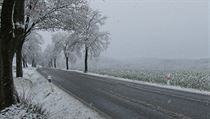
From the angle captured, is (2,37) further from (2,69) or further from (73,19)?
(73,19)

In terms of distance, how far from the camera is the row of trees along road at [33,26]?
335 inches

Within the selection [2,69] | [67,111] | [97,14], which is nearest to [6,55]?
[2,69]

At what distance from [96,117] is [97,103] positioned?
2.97 meters

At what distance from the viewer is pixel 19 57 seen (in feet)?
77.0

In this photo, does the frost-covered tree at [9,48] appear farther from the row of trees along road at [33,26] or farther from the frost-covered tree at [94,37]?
the frost-covered tree at [94,37]

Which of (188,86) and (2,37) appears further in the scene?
(188,86)

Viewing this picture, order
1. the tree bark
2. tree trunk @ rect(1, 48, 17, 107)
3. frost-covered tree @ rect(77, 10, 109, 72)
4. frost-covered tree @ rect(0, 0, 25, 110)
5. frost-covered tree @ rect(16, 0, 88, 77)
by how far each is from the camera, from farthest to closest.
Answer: frost-covered tree @ rect(77, 10, 109, 72), frost-covered tree @ rect(16, 0, 88, 77), tree trunk @ rect(1, 48, 17, 107), frost-covered tree @ rect(0, 0, 25, 110), the tree bark

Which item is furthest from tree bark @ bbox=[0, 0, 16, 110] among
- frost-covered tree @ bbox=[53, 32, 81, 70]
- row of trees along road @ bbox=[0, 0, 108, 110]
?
frost-covered tree @ bbox=[53, 32, 81, 70]

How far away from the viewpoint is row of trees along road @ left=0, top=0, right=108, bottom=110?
335 inches

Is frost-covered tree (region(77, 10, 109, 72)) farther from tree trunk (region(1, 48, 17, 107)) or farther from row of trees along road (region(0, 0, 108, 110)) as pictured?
tree trunk (region(1, 48, 17, 107))

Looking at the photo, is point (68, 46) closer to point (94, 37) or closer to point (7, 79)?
point (94, 37)

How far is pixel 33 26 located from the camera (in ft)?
75.9

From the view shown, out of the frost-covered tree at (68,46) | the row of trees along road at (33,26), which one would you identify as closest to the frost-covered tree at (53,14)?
the row of trees along road at (33,26)

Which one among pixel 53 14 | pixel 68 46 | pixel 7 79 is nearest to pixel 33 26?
pixel 53 14
